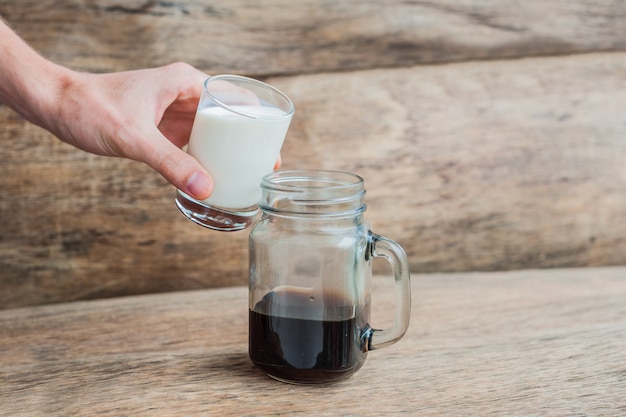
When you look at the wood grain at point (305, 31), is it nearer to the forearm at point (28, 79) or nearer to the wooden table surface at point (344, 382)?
the forearm at point (28, 79)

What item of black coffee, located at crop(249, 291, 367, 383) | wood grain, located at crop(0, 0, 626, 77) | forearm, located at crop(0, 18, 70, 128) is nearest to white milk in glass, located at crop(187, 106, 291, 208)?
black coffee, located at crop(249, 291, 367, 383)

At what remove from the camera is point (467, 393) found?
1.03 m

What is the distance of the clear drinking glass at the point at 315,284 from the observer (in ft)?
3.27

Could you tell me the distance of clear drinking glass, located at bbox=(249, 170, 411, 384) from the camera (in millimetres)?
996

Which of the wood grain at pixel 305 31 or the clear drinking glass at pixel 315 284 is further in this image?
the wood grain at pixel 305 31

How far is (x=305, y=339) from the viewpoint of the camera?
38.8 inches

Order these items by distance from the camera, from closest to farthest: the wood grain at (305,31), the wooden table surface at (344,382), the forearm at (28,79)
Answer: the wooden table surface at (344,382)
the forearm at (28,79)
the wood grain at (305,31)

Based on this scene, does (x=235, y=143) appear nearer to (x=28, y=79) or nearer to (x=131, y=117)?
(x=131, y=117)

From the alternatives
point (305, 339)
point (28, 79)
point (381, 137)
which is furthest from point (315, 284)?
point (381, 137)

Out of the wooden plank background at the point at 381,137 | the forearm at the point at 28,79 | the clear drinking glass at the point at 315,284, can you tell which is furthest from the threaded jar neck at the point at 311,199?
the wooden plank background at the point at 381,137

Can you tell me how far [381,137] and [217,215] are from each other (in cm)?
76

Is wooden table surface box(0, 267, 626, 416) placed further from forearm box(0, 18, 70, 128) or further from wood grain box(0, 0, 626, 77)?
wood grain box(0, 0, 626, 77)

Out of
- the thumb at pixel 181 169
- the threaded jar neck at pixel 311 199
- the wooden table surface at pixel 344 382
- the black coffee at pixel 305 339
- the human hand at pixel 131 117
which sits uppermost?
the human hand at pixel 131 117

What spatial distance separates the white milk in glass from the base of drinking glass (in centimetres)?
2
